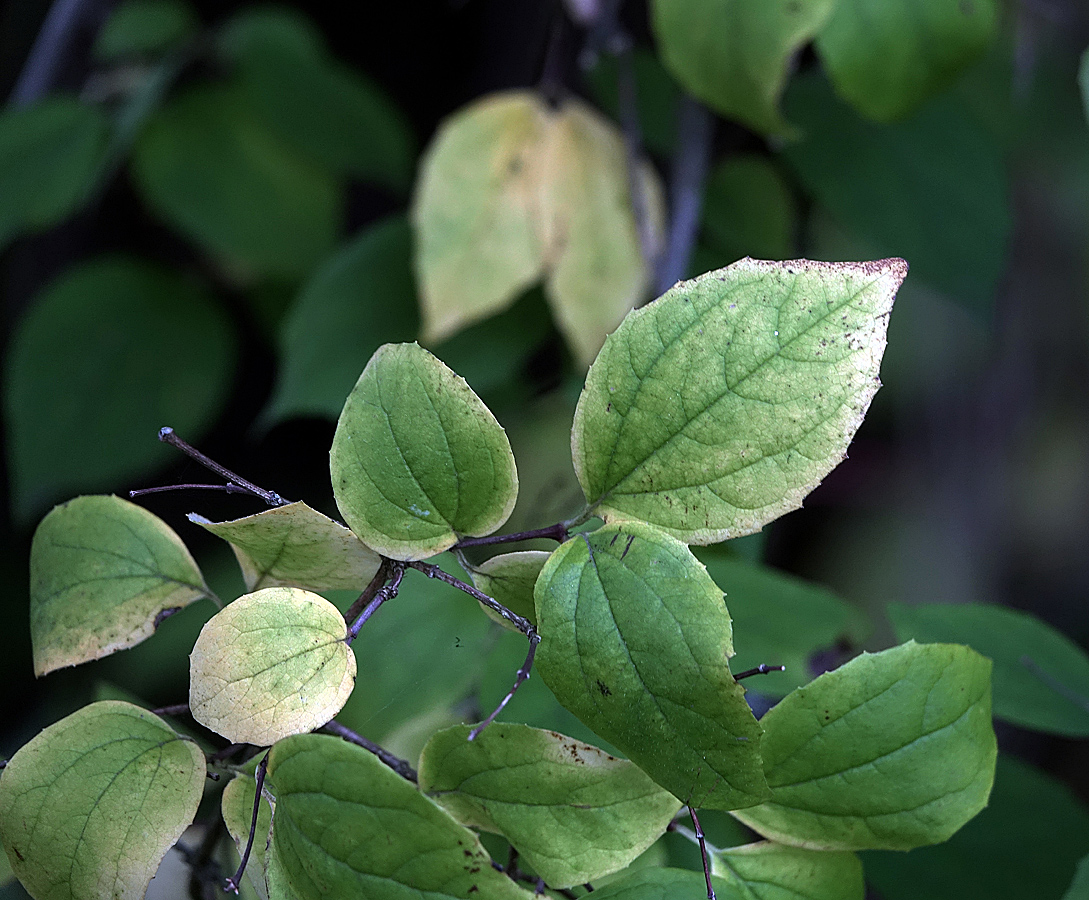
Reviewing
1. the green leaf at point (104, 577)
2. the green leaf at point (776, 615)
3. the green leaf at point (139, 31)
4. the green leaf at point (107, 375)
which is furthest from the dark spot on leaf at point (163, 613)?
the green leaf at point (139, 31)

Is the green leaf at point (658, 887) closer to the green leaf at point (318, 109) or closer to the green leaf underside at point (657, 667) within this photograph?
the green leaf underside at point (657, 667)

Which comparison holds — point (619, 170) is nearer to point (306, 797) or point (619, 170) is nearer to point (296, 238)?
point (296, 238)

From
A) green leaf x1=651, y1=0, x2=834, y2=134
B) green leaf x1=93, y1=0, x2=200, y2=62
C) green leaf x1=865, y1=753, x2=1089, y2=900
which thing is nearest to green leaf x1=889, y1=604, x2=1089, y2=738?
green leaf x1=865, y1=753, x2=1089, y2=900

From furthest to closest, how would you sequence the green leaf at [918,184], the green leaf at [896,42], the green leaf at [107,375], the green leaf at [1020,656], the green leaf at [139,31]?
the green leaf at [139,31]
the green leaf at [107,375]
the green leaf at [918,184]
the green leaf at [896,42]
the green leaf at [1020,656]

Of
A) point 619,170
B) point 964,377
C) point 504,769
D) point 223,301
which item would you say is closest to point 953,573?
point 964,377

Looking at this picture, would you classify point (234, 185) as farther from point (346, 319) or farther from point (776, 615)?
point (776, 615)

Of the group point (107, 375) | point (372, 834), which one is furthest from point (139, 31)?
point (372, 834)
